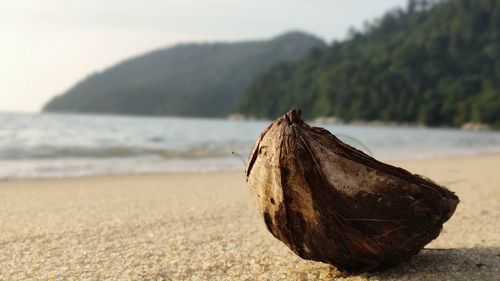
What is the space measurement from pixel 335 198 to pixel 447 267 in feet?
3.95

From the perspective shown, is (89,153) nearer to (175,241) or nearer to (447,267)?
(175,241)

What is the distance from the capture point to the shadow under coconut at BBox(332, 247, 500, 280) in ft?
11.2

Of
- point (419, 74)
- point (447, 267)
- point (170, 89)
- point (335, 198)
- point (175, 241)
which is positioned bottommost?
point (175, 241)

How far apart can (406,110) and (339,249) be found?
107 metres

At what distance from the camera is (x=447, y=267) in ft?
11.8

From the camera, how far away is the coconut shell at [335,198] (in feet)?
9.88

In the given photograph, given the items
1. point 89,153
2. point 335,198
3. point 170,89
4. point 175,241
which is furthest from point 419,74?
point 335,198

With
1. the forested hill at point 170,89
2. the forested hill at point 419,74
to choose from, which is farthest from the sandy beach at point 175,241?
the forested hill at point 170,89

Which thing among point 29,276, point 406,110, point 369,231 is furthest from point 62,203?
point 406,110

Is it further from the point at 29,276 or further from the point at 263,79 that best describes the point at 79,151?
the point at 263,79

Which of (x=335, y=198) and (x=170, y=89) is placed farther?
(x=170, y=89)

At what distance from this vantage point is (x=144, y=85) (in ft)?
609

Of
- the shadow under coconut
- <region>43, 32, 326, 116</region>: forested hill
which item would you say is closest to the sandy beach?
the shadow under coconut

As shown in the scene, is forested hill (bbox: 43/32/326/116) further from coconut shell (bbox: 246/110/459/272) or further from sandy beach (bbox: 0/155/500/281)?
coconut shell (bbox: 246/110/459/272)
